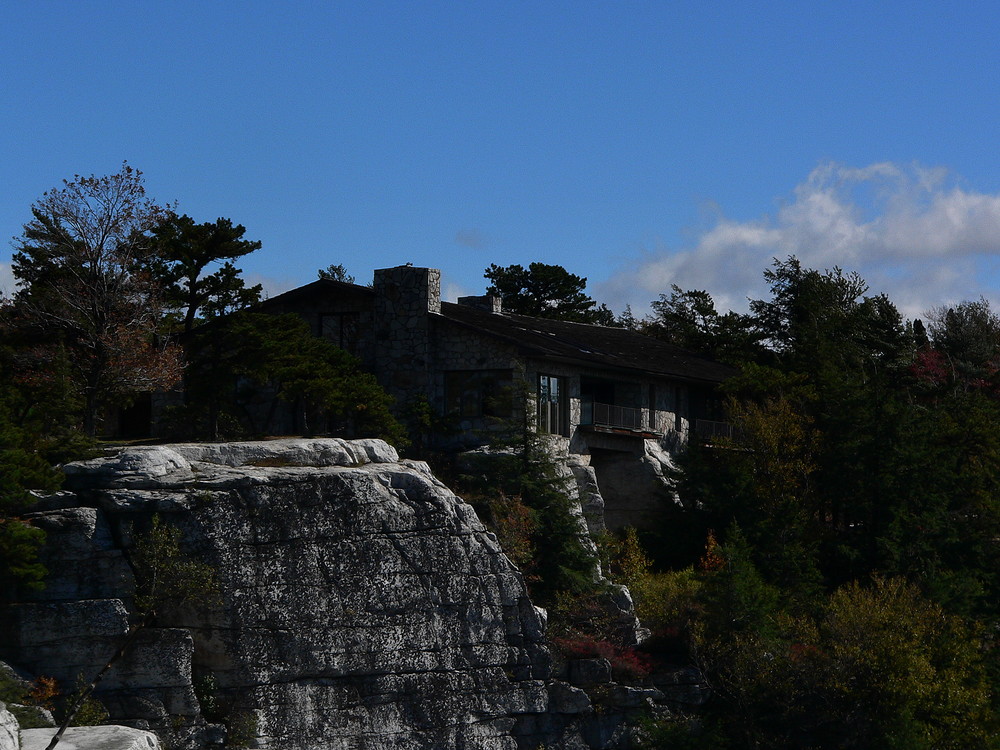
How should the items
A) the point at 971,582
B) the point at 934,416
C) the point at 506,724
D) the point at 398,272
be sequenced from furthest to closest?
the point at 934,416 → the point at 398,272 → the point at 971,582 → the point at 506,724

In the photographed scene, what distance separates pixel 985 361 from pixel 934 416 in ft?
37.6

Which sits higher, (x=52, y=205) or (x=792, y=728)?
(x=52, y=205)

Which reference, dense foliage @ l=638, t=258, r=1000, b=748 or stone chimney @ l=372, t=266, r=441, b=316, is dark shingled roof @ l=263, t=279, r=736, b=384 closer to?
stone chimney @ l=372, t=266, r=441, b=316

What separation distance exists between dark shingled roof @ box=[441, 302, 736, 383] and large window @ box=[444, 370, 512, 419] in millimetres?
1443

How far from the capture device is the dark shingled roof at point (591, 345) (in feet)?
131

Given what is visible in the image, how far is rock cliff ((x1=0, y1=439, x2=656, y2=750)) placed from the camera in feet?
86.7

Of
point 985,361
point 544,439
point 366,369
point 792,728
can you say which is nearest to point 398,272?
point 366,369

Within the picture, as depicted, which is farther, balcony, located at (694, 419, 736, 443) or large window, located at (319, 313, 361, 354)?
balcony, located at (694, 419, 736, 443)

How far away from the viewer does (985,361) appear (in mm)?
54906

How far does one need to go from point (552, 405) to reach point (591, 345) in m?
5.71

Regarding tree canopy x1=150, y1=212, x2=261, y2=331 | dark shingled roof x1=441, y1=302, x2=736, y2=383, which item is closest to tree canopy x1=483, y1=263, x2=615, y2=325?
dark shingled roof x1=441, y1=302, x2=736, y2=383

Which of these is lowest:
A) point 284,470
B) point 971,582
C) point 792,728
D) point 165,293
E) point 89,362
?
point 792,728

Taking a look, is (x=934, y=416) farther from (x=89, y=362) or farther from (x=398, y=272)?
(x=89, y=362)

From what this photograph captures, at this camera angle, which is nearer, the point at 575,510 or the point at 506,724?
the point at 506,724
